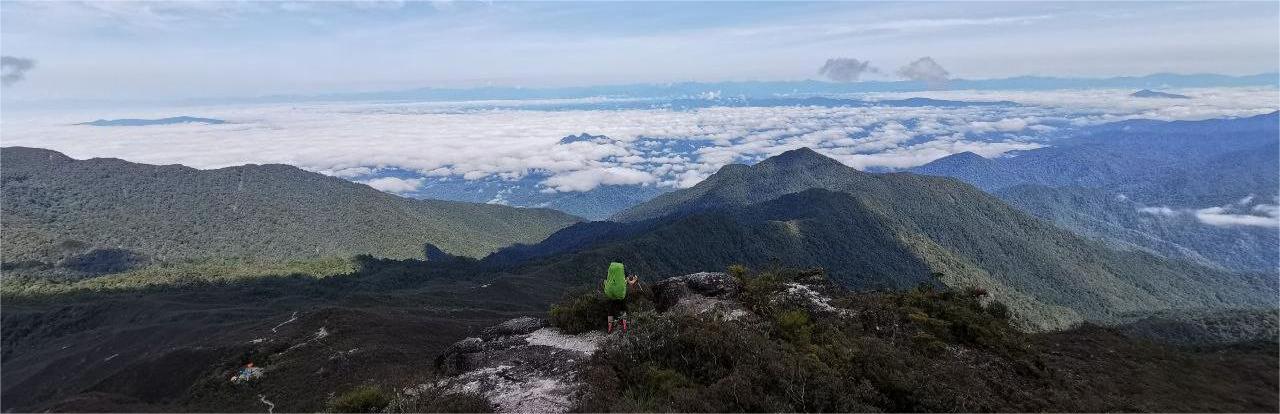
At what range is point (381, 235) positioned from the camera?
179125 mm

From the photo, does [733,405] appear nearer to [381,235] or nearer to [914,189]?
[914,189]

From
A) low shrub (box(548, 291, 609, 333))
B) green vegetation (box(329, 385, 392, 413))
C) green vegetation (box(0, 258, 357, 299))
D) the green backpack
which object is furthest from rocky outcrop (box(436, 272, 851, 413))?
green vegetation (box(0, 258, 357, 299))

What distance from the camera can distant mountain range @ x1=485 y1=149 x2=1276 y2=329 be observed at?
108 m

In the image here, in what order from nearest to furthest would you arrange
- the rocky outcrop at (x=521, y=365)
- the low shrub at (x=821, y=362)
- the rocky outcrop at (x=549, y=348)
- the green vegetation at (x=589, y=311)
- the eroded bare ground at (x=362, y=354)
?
1. the low shrub at (x=821, y=362)
2. the rocky outcrop at (x=521, y=365)
3. the rocky outcrop at (x=549, y=348)
4. the eroded bare ground at (x=362, y=354)
5. the green vegetation at (x=589, y=311)

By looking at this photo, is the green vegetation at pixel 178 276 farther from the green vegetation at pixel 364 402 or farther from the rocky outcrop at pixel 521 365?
the green vegetation at pixel 364 402

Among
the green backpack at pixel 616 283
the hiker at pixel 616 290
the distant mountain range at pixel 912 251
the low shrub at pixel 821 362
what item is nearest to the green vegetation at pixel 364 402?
the low shrub at pixel 821 362

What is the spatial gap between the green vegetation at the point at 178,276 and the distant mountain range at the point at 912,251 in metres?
37.5

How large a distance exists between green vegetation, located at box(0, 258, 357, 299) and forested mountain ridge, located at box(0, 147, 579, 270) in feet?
69.6

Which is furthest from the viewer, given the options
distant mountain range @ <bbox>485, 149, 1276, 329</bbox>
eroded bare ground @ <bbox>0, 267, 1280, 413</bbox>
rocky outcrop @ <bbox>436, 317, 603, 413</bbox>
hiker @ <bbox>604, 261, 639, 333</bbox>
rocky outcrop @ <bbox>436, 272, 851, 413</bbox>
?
distant mountain range @ <bbox>485, 149, 1276, 329</bbox>

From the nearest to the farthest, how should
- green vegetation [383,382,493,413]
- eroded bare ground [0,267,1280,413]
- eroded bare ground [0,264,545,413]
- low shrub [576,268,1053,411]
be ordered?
low shrub [576,268,1053,411] → green vegetation [383,382,493,413] → eroded bare ground [0,267,1280,413] → eroded bare ground [0,264,545,413]

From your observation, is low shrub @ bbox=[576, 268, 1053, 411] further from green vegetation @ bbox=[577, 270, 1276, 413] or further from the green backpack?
the green backpack

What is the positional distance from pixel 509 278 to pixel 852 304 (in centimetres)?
7193

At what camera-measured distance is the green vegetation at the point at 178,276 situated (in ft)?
312

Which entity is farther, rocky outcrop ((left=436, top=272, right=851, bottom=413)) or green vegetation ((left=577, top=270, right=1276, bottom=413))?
rocky outcrop ((left=436, top=272, right=851, bottom=413))
